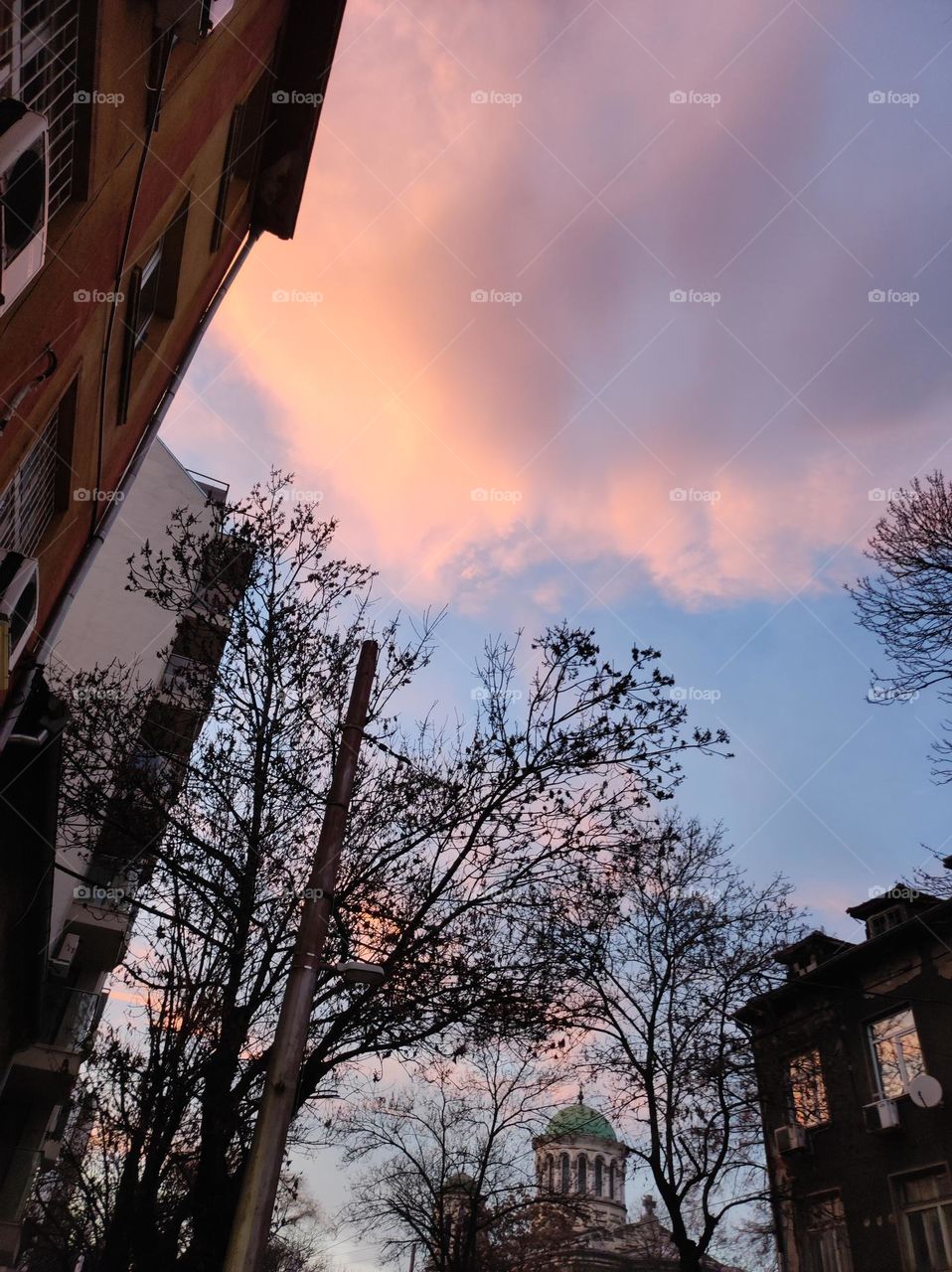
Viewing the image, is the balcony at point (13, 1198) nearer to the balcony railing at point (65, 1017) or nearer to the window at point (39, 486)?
the balcony railing at point (65, 1017)

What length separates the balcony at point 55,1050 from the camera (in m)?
16.5

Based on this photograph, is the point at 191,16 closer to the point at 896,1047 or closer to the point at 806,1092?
the point at 896,1047

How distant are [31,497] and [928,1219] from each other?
1951cm

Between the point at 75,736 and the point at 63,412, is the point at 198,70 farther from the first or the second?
the point at 75,736

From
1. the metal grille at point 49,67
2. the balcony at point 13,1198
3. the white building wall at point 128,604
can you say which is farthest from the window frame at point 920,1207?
the metal grille at point 49,67

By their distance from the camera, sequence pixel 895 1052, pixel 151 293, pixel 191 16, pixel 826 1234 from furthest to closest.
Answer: pixel 826 1234, pixel 895 1052, pixel 151 293, pixel 191 16

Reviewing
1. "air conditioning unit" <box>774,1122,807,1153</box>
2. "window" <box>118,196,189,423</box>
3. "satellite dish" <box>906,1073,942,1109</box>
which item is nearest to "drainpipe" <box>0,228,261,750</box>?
"window" <box>118,196,189,423</box>

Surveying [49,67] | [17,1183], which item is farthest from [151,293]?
[17,1183]

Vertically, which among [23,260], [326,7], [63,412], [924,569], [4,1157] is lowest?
[4,1157]

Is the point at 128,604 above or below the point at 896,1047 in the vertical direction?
above

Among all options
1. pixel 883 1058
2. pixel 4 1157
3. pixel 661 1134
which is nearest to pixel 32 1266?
pixel 4 1157

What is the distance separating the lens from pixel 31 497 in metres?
8.55

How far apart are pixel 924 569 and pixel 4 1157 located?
20.6 meters

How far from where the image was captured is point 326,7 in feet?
39.7
